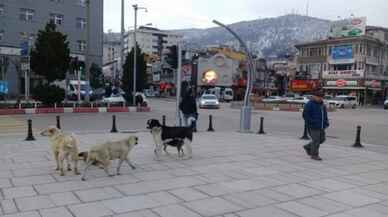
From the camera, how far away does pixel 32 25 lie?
48.3 metres

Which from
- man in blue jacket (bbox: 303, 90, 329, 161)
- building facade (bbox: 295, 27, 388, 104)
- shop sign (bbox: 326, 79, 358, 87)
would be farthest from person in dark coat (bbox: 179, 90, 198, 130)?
shop sign (bbox: 326, 79, 358, 87)

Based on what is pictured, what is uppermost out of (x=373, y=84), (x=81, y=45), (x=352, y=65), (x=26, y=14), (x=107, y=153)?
(x=26, y=14)

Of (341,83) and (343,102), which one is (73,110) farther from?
(341,83)

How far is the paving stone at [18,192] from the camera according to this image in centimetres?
582

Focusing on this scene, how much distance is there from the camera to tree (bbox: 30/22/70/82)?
82.9ft

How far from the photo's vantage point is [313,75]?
69062 mm

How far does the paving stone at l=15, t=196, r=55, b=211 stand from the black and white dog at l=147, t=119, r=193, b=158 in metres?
3.43

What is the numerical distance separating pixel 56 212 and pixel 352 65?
63.4 metres

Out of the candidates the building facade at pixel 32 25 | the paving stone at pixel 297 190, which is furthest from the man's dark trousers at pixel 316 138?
the building facade at pixel 32 25

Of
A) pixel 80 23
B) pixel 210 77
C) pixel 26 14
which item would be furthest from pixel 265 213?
pixel 210 77

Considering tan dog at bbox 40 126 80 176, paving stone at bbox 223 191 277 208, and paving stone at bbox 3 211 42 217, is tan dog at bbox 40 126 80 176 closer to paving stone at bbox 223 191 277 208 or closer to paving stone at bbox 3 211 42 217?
paving stone at bbox 3 211 42 217

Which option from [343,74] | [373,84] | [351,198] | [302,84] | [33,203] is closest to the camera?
[33,203]

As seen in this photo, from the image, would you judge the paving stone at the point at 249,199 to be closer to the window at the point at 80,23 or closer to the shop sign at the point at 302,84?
the window at the point at 80,23

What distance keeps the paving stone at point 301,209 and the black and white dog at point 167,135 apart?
3.73 m
